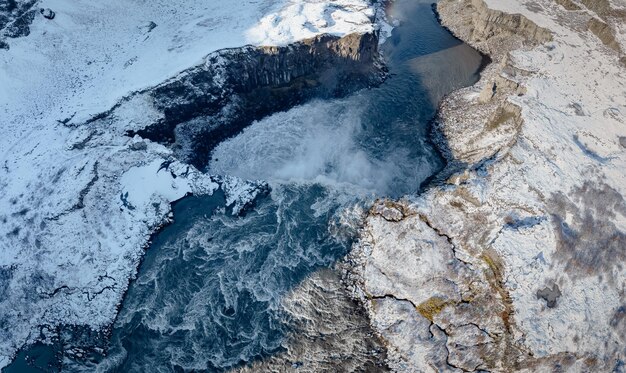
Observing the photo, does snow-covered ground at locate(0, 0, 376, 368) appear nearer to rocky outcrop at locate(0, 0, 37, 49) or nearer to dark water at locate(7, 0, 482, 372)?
rocky outcrop at locate(0, 0, 37, 49)

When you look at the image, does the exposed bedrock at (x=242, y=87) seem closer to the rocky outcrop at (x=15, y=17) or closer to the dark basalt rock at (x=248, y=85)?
the dark basalt rock at (x=248, y=85)

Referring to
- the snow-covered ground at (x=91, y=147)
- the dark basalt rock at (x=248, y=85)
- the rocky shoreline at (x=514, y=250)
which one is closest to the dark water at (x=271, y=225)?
the dark basalt rock at (x=248, y=85)

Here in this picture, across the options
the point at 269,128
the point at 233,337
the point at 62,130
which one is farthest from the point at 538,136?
the point at 62,130

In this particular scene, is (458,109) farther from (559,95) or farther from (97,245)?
(97,245)

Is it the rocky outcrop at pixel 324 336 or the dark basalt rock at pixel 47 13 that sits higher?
the dark basalt rock at pixel 47 13

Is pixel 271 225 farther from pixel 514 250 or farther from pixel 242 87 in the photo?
pixel 514 250

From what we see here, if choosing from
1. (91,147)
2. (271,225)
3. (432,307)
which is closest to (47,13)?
(91,147)
